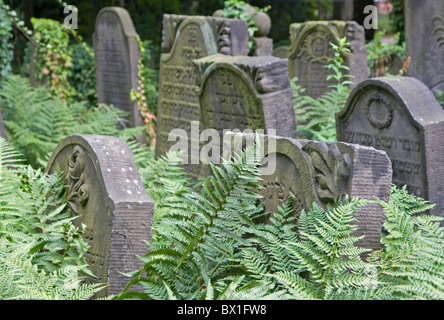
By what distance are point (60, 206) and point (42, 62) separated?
7.19 meters

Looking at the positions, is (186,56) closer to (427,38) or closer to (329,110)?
(329,110)

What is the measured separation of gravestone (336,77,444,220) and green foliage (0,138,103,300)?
8.03 feet

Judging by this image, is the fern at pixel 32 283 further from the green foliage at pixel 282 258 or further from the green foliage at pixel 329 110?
the green foliage at pixel 329 110

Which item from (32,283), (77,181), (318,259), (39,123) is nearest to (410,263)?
(318,259)

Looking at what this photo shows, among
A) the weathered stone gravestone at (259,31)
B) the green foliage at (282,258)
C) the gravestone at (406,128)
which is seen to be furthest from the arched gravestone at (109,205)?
the weathered stone gravestone at (259,31)

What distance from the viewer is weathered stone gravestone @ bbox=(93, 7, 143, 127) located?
918 cm

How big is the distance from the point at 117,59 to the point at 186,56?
2.66m

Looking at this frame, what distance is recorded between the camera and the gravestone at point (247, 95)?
204 inches

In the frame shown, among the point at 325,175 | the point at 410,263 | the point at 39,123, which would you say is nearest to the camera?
the point at 410,263

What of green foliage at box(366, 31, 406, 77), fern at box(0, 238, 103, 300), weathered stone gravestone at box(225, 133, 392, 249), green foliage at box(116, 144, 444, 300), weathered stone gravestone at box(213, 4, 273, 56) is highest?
weathered stone gravestone at box(213, 4, 273, 56)

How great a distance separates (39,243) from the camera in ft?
10.9

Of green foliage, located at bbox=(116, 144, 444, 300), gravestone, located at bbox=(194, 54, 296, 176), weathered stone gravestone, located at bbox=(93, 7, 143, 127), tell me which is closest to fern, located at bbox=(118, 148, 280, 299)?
green foliage, located at bbox=(116, 144, 444, 300)

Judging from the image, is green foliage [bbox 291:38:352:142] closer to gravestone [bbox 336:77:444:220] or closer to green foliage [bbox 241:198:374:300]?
gravestone [bbox 336:77:444:220]
